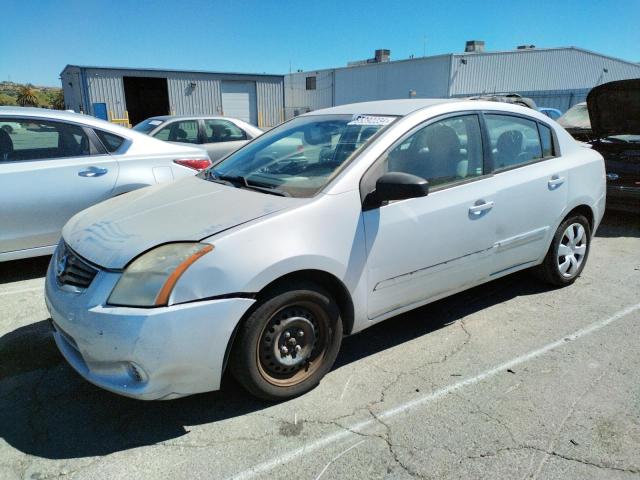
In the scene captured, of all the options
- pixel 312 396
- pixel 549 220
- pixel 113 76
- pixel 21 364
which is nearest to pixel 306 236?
pixel 312 396

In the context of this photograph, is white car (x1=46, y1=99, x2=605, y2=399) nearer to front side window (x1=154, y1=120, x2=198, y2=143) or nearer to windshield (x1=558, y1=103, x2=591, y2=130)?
front side window (x1=154, y1=120, x2=198, y2=143)

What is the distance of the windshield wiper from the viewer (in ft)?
9.54

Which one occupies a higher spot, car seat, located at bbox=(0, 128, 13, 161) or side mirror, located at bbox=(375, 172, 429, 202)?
car seat, located at bbox=(0, 128, 13, 161)

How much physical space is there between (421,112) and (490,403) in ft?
6.12

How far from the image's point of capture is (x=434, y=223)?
3.11 metres

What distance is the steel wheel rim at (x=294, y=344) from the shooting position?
8.50 feet

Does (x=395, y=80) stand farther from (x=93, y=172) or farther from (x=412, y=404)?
(x=412, y=404)

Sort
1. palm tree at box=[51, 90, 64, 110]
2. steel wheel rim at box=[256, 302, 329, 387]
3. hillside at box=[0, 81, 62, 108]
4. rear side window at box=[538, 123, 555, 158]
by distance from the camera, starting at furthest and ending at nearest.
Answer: hillside at box=[0, 81, 62, 108], palm tree at box=[51, 90, 64, 110], rear side window at box=[538, 123, 555, 158], steel wheel rim at box=[256, 302, 329, 387]

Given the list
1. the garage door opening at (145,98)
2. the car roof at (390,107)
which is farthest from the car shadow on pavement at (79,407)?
the garage door opening at (145,98)

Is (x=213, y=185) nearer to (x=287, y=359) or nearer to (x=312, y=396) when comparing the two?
(x=287, y=359)

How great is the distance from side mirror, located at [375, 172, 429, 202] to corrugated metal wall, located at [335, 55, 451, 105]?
3418 cm

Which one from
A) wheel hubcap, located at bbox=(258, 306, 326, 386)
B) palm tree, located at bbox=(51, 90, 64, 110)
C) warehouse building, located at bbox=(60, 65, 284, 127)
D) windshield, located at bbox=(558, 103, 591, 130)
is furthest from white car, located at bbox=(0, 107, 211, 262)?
palm tree, located at bbox=(51, 90, 64, 110)

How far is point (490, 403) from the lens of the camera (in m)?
2.72

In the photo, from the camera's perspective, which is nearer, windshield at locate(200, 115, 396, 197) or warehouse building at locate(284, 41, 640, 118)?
windshield at locate(200, 115, 396, 197)
